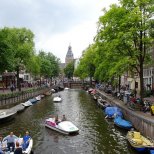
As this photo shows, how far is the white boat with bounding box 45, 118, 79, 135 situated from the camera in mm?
33694

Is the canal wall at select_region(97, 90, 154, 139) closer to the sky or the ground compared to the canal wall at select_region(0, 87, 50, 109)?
closer to the ground

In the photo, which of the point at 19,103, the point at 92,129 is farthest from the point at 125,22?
the point at 19,103

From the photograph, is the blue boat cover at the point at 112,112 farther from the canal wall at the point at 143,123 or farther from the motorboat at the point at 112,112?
the canal wall at the point at 143,123

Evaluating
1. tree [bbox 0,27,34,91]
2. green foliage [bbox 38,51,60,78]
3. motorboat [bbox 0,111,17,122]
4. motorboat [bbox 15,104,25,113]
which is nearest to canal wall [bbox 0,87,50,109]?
motorboat [bbox 15,104,25,113]

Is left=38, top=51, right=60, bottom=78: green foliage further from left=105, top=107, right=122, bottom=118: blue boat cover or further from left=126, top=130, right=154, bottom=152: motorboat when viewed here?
left=126, top=130, right=154, bottom=152: motorboat

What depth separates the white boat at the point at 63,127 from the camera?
33.7 metres

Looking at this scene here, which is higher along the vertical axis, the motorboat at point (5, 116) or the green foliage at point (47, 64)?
the green foliage at point (47, 64)

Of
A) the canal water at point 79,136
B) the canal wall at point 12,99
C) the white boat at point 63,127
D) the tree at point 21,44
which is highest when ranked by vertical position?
the tree at point 21,44

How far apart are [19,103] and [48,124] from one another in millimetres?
21637

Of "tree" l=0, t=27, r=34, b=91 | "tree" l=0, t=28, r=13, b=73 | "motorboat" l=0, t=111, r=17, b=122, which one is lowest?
"motorboat" l=0, t=111, r=17, b=122

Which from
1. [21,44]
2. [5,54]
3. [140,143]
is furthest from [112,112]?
[21,44]

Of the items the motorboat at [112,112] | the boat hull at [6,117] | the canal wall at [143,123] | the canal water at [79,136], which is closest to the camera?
the canal water at [79,136]

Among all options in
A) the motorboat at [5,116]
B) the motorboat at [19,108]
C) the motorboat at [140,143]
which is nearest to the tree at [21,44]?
the motorboat at [19,108]

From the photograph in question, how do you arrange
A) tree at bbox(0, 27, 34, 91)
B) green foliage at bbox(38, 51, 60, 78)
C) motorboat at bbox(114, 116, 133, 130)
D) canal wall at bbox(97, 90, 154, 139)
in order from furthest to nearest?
green foliage at bbox(38, 51, 60, 78)
tree at bbox(0, 27, 34, 91)
motorboat at bbox(114, 116, 133, 130)
canal wall at bbox(97, 90, 154, 139)
